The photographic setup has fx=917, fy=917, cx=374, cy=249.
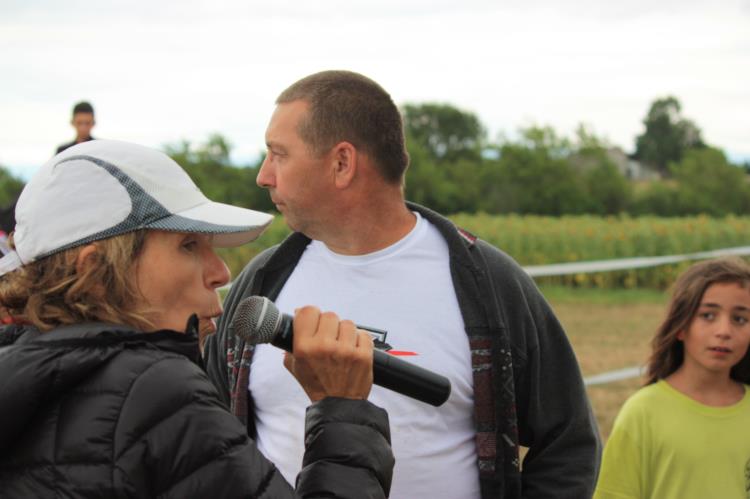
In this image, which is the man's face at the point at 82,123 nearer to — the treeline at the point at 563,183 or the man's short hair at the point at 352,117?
the man's short hair at the point at 352,117

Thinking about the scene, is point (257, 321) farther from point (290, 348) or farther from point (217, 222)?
point (217, 222)

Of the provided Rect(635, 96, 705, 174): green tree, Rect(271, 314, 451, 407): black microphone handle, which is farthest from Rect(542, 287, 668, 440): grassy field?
Rect(635, 96, 705, 174): green tree

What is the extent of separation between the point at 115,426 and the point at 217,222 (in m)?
0.45

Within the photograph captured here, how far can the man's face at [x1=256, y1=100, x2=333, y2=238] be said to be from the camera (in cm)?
277

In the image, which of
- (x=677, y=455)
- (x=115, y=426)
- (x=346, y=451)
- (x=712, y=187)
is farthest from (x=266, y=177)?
(x=712, y=187)

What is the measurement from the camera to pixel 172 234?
1.66m

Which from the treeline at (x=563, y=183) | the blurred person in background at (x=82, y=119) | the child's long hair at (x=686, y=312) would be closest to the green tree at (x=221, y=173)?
the treeline at (x=563, y=183)

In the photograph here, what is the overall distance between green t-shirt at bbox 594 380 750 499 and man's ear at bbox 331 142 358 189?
140cm

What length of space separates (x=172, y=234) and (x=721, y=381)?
255 centimetres

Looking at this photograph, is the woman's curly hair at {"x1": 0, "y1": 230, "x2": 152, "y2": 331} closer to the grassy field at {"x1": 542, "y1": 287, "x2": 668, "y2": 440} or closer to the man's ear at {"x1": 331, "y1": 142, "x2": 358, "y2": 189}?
Result: the man's ear at {"x1": 331, "y1": 142, "x2": 358, "y2": 189}

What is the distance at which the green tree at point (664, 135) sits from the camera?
7888 cm

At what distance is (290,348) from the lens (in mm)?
1701

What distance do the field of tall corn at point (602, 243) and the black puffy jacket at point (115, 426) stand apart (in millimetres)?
16592

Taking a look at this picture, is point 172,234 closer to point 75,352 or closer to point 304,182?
point 75,352
